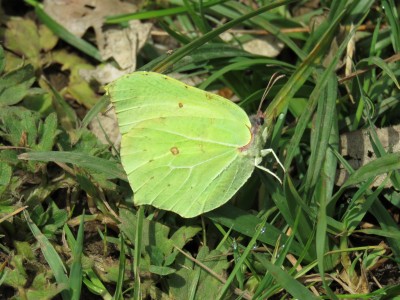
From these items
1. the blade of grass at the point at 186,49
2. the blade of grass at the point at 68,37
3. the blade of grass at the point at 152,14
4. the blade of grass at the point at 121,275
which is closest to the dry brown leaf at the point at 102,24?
the blade of grass at the point at 68,37

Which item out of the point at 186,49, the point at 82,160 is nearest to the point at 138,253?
the point at 82,160

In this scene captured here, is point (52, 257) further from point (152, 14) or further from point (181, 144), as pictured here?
point (152, 14)

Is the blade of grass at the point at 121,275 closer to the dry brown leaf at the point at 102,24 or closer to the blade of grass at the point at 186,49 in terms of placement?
the blade of grass at the point at 186,49

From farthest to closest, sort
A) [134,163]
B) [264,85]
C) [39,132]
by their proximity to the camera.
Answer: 1. [264,85]
2. [39,132]
3. [134,163]

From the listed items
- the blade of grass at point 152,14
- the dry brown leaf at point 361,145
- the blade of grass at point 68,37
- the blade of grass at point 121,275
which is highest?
the blade of grass at point 152,14

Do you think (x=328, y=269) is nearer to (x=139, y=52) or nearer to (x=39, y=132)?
(x=39, y=132)

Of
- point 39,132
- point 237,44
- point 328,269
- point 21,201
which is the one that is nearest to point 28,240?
point 21,201

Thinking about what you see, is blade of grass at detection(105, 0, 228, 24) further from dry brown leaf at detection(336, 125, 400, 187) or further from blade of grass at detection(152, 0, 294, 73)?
A: dry brown leaf at detection(336, 125, 400, 187)

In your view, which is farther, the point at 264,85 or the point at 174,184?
the point at 264,85
